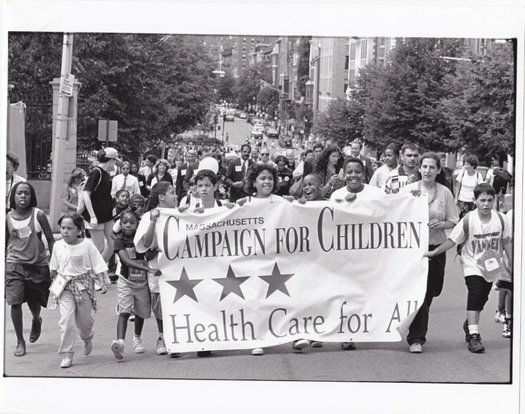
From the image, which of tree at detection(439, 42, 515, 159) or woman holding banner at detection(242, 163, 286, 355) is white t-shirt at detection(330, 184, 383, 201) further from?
tree at detection(439, 42, 515, 159)

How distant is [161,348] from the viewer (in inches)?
343

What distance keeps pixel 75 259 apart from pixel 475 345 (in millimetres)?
3379

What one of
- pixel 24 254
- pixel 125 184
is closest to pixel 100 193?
pixel 125 184

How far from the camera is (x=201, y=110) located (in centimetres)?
5147

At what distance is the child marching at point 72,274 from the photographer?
833 cm

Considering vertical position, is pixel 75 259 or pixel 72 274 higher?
pixel 75 259

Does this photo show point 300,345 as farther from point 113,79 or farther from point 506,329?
point 113,79

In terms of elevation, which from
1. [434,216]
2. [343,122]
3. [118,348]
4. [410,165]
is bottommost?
[118,348]

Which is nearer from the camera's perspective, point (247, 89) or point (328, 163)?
point (328, 163)

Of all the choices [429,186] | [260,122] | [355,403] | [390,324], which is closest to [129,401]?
[355,403]

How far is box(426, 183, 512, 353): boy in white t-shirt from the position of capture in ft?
29.1
